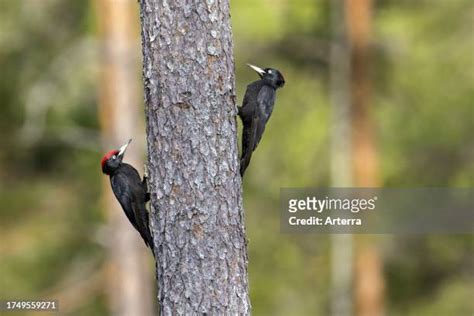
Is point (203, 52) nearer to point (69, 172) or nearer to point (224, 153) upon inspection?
point (224, 153)

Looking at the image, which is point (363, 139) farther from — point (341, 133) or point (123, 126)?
point (123, 126)

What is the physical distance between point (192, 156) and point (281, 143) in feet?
33.5

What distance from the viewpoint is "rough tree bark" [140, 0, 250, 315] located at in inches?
187

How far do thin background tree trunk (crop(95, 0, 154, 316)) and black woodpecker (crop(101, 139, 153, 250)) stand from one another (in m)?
4.54

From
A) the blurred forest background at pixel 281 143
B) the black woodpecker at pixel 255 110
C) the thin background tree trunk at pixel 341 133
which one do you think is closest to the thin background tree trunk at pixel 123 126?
the blurred forest background at pixel 281 143

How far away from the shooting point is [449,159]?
47.8 feet

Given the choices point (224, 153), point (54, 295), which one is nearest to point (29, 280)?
point (54, 295)

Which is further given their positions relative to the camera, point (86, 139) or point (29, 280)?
point (29, 280)

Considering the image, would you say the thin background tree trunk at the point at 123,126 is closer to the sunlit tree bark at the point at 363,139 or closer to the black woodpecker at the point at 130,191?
the sunlit tree bark at the point at 363,139

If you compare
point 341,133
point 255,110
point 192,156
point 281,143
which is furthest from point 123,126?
point 192,156

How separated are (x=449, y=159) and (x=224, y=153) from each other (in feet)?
33.9

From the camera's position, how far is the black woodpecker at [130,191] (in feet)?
19.0

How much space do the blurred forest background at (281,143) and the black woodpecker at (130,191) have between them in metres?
5.55

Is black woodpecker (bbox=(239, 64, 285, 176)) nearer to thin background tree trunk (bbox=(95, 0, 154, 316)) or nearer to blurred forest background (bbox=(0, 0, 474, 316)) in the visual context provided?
thin background tree trunk (bbox=(95, 0, 154, 316))
